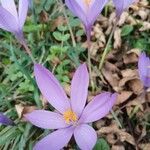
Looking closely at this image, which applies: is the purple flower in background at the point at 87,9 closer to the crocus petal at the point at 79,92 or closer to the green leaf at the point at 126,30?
the crocus petal at the point at 79,92

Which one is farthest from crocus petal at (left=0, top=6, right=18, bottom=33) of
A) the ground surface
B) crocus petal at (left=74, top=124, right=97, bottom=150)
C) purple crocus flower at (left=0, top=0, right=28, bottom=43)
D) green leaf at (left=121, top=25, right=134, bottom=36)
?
green leaf at (left=121, top=25, right=134, bottom=36)

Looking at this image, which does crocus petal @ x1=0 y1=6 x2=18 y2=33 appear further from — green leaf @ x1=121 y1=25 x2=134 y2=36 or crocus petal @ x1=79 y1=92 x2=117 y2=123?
green leaf @ x1=121 y1=25 x2=134 y2=36

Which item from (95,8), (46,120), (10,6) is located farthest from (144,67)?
(10,6)

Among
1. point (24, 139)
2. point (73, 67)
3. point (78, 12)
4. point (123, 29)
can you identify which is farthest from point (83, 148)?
point (123, 29)

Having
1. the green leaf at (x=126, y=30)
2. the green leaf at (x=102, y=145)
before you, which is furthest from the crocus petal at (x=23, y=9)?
the green leaf at (x=126, y=30)

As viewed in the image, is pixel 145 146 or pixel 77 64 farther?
pixel 77 64

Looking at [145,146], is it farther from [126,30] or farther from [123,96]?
[126,30]

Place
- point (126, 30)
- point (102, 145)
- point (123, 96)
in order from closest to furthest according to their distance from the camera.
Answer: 1. point (102, 145)
2. point (123, 96)
3. point (126, 30)
